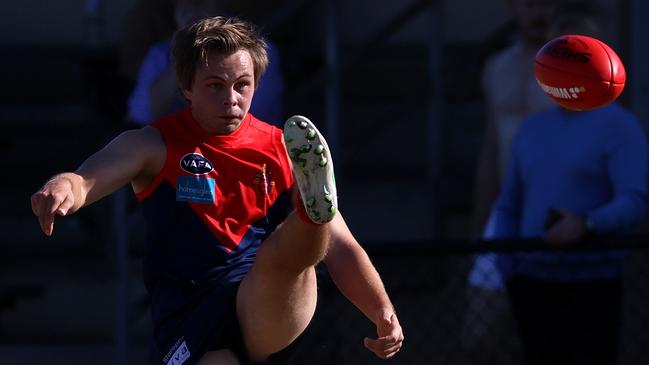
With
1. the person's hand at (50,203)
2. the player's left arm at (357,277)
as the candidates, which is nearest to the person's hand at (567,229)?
the player's left arm at (357,277)

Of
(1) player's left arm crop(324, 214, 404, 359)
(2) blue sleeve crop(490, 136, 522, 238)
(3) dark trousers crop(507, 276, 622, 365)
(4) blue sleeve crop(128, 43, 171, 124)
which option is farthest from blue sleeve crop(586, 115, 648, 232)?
(4) blue sleeve crop(128, 43, 171, 124)

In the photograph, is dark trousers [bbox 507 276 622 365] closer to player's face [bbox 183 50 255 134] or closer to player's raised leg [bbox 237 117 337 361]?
player's raised leg [bbox 237 117 337 361]

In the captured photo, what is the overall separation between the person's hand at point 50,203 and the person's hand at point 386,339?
3.10ft

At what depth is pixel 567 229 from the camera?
5508mm

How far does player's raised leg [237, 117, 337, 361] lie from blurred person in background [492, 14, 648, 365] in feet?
6.22

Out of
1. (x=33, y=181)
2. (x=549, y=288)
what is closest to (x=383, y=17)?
(x=33, y=181)

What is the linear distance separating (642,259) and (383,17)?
2646 mm

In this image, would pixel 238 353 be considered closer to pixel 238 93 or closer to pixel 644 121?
pixel 238 93

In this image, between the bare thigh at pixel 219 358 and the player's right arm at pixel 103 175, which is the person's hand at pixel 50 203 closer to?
the player's right arm at pixel 103 175

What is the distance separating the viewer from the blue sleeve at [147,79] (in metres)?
6.04

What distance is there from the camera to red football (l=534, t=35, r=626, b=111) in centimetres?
441

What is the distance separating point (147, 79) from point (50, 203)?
2704 mm

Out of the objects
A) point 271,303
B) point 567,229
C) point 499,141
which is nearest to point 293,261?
point 271,303

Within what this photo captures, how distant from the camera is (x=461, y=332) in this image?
608cm
